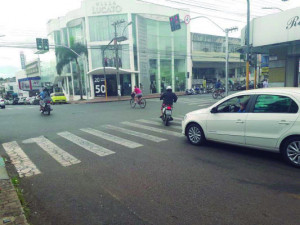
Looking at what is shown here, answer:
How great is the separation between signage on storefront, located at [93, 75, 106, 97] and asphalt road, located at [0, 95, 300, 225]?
91.4 feet

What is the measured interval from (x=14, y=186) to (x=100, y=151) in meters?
2.43

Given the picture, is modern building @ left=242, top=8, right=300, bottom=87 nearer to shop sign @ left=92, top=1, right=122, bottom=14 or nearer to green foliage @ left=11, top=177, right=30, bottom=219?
green foliage @ left=11, top=177, right=30, bottom=219

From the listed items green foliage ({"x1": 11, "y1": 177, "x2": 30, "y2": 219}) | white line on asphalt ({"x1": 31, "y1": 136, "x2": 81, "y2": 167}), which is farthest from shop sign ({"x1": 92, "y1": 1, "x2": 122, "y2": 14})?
green foliage ({"x1": 11, "y1": 177, "x2": 30, "y2": 219})

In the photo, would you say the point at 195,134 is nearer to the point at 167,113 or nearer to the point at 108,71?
the point at 167,113

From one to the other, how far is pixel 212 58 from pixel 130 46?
20247 millimetres

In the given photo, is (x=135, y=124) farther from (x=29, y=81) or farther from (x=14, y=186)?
(x=29, y=81)

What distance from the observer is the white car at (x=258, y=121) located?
4891 mm

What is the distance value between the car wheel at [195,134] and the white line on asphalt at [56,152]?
332 centimetres

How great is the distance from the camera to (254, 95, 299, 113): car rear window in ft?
16.2

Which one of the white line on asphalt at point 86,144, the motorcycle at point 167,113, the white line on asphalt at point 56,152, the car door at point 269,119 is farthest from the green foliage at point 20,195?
the motorcycle at point 167,113

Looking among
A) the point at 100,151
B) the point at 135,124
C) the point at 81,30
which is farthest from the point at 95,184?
the point at 81,30

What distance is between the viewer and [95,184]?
14.5 feet

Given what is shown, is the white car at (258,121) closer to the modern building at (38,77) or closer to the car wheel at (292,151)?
the car wheel at (292,151)

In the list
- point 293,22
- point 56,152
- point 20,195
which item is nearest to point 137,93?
point 293,22
